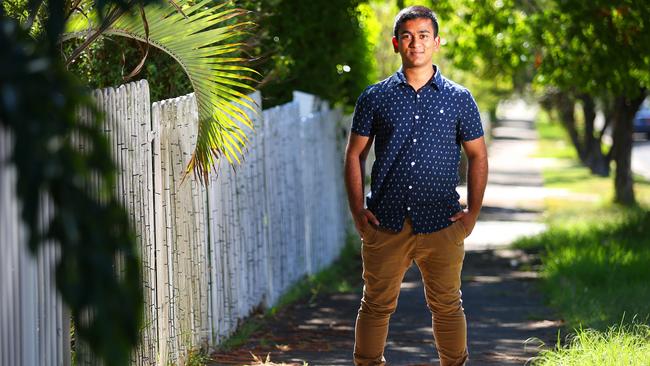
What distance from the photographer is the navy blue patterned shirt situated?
5980mm

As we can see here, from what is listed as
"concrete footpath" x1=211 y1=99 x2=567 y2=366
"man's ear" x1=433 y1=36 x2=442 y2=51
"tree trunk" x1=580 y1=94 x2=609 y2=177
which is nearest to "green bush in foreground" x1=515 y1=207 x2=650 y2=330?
"concrete footpath" x1=211 y1=99 x2=567 y2=366

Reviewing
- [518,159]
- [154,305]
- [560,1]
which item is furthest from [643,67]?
[518,159]

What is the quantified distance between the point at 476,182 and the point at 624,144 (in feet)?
45.4

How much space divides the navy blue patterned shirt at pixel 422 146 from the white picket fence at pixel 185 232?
1234 mm

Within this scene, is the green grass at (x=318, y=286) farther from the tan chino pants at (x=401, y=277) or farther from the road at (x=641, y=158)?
the road at (x=641, y=158)

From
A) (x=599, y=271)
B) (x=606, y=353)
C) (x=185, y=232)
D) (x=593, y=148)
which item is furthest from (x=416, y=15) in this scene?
(x=593, y=148)

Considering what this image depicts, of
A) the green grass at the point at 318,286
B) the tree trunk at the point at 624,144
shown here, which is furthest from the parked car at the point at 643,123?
the green grass at the point at 318,286

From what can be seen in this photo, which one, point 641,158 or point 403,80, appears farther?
point 641,158

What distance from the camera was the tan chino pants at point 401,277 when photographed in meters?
6.03

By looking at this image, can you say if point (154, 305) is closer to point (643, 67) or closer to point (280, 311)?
point (280, 311)

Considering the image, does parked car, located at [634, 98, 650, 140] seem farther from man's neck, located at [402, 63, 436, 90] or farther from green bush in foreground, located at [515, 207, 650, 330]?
man's neck, located at [402, 63, 436, 90]

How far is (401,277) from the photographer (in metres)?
6.14

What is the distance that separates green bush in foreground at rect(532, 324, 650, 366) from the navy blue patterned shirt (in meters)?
1.11

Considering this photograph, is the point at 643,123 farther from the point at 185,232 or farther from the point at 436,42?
the point at 436,42
